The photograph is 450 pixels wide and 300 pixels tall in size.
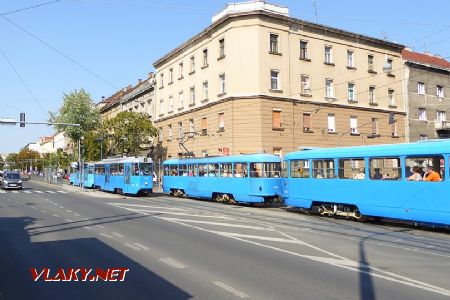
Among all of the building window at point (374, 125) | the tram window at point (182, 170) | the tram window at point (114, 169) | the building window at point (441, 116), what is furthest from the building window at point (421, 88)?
the tram window at point (114, 169)

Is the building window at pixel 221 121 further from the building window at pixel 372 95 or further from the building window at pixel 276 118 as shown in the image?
the building window at pixel 372 95

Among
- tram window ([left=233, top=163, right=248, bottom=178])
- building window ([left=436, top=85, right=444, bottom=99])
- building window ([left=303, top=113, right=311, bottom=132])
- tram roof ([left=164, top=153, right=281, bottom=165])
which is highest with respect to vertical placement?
building window ([left=436, top=85, right=444, bottom=99])

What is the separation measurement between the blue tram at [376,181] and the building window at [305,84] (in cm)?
1844

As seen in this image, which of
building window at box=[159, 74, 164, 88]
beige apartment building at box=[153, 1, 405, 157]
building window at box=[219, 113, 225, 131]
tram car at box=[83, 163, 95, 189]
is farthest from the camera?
building window at box=[159, 74, 164, 88]

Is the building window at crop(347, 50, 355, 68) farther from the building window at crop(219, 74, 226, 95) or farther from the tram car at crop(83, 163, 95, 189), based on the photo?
the tram car at crop(83, 163, 95, 189)

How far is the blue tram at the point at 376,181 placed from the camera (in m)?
13.8

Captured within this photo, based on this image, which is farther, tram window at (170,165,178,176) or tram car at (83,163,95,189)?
tram car at (83,163,95,189)

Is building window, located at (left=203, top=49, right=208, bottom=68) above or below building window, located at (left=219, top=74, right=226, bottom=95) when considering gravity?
above

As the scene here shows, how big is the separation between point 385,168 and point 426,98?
3407cm

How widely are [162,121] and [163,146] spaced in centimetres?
279

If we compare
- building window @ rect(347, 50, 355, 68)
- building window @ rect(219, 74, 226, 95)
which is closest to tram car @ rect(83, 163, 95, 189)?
building window @ rect(219, 74, 226, 95)

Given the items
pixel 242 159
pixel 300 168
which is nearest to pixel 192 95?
pixel 242 159

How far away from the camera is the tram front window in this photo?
3161 cm

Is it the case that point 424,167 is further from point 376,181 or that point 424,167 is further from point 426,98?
point 426,98
